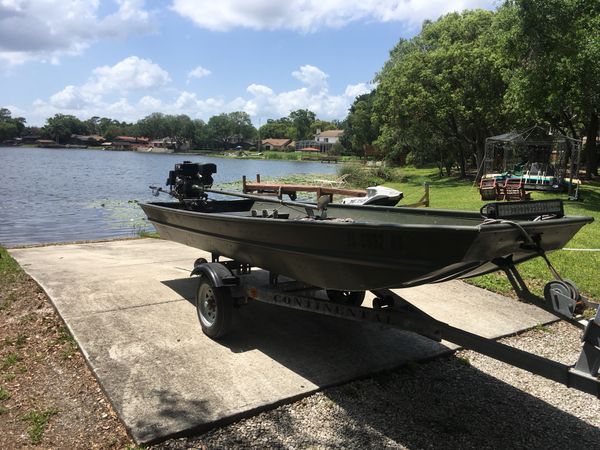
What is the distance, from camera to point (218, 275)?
475cm

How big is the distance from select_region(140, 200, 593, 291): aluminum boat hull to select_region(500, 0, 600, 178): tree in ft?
50.7

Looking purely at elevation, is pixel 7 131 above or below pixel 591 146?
above

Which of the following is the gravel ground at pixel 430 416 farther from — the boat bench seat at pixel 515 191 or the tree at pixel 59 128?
the tree at pixel 59 128

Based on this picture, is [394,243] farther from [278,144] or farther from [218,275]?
[278,144]

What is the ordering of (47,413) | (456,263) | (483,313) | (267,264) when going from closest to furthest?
(456,263) → (47,413) → (267,264) → (483,313)

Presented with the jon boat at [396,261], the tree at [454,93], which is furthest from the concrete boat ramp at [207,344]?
the tree at [454,93]

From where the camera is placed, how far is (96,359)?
4.29 m

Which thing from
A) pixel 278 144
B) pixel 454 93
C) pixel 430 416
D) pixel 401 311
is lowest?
pixel 430 416

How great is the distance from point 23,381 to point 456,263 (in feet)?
11.4

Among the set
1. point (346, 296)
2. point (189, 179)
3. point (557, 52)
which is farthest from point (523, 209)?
point (557, 52)

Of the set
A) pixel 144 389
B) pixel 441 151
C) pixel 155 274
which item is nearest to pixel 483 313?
pixel 144 389

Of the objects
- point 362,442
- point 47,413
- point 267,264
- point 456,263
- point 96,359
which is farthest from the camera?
point 267,264

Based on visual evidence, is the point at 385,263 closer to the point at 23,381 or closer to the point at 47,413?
the point at 47,413

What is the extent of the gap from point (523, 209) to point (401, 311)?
1.23 m
